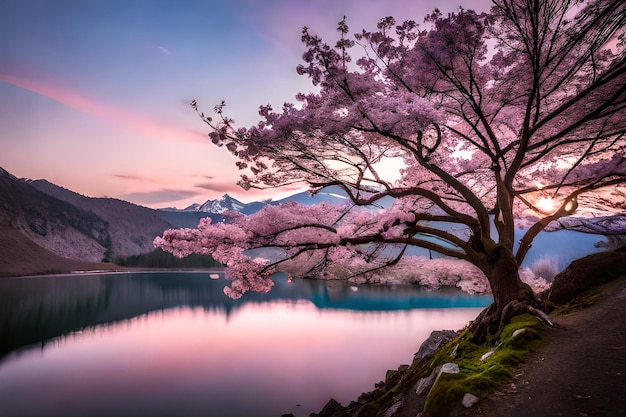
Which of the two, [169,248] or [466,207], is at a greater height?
[466,207]

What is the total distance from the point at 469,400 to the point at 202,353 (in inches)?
813

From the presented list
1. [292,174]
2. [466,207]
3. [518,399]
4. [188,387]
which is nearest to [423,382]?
[518,399]

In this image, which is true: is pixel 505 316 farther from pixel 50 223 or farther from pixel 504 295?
pixel 50 223

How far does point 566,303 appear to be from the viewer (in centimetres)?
834

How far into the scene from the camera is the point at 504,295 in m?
8.00

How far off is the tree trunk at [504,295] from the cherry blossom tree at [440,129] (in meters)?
0.03

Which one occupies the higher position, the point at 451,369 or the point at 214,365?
the point at 451,369

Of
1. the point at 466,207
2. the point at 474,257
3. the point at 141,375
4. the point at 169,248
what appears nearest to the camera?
the point at 474,257

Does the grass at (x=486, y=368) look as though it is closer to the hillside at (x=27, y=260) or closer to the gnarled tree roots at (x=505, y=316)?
the gnarled tree roots at (x=505, y=316)

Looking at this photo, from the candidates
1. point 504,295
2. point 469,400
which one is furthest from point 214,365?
point 469,400

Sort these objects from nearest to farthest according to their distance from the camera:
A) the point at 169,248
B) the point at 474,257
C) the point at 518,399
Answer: the point at 518,399 → the point at 474,257 → the point at 169,248

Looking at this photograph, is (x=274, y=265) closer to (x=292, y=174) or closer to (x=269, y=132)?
(x=292, y=174)

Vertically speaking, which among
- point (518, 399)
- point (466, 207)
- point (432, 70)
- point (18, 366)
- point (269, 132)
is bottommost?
point (18, 366)

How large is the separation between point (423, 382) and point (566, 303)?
4.08 m
